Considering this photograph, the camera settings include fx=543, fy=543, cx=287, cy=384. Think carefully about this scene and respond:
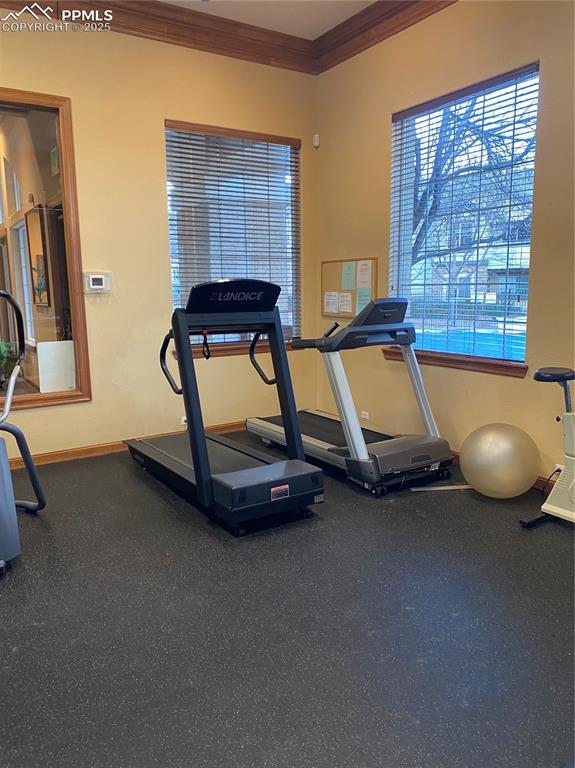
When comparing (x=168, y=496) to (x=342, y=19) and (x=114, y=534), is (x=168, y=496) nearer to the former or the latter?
(x=114, y=534)

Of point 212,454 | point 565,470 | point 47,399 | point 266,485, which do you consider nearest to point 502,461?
point 565,470

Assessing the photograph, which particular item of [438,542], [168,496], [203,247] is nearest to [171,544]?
[168,496]

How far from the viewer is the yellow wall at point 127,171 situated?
13.8 ft

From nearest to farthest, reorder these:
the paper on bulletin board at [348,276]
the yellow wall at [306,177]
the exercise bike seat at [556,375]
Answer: the exercise bike seat at [556,375] < the yellow wall at [306,177] < the paper on bulletin board at [348,276]

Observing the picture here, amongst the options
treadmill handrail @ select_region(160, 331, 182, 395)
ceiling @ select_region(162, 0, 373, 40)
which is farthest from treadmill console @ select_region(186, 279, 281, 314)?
ceiling @ select_region(162, 0, 373, 40)

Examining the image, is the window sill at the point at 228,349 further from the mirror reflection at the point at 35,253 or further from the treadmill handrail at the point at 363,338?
the treadmill handrail at the point at 363,338

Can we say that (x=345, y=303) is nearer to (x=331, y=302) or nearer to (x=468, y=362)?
(x=331, y=302)

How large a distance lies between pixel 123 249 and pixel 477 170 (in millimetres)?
2845

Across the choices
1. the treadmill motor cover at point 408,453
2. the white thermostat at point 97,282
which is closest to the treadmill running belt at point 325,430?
the treadmill motor cover at point 408,453

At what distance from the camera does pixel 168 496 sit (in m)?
3.71

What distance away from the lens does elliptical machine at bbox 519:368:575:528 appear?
2.96 metres

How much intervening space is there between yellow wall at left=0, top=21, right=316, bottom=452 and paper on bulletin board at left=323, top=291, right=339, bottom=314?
1228 millimetres

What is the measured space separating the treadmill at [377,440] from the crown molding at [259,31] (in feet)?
7.63

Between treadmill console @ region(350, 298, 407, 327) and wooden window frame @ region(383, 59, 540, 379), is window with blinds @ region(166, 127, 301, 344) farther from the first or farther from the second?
treadmill console @ region(350, 298, 407, 327)
